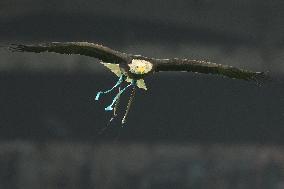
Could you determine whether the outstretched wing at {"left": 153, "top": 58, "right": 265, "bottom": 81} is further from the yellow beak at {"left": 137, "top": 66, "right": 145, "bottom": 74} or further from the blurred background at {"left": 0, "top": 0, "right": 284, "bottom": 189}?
the blurred background at {"left": 0, "top": 0, "right": 284, "bottom": 189}

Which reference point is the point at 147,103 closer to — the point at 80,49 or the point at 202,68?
the point at 202,68

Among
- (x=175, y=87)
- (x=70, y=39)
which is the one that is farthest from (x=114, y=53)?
(x=175, y=87)

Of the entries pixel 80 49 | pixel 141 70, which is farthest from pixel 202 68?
pixel 80 49

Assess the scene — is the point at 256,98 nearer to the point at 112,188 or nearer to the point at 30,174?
the point at 112,188

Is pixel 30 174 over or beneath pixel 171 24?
beneath

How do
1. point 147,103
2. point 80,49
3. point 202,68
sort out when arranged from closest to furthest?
point 80,49 < point 202,68 < point 147,103

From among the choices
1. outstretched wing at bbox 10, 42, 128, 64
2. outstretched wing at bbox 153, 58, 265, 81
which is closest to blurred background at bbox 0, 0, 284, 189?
outstretched wing at bbox 153, 58, 265, 81

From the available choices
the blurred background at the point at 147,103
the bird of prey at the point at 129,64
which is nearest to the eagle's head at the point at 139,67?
the bird of prey at the point at 129,64
